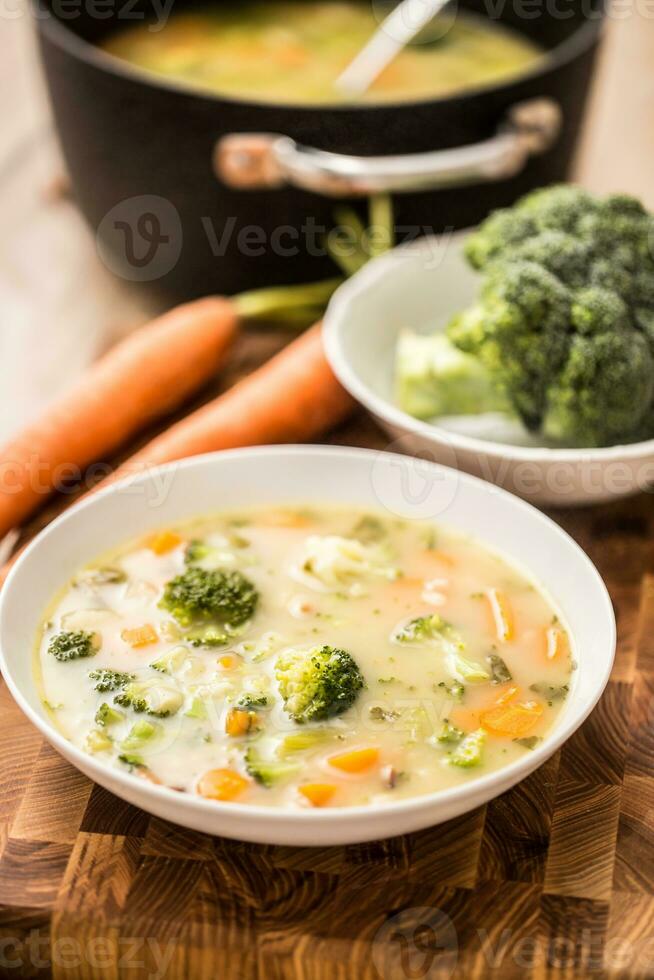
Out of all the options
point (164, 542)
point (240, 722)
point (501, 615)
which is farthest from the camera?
point (164, 542)

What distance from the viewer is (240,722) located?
2.14m

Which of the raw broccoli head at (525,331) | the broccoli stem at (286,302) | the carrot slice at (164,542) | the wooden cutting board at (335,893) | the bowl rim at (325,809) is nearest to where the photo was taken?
the bowl rim at (325,809)

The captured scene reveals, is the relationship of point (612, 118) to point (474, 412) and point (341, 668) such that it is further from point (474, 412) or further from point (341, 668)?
point (341, 668)

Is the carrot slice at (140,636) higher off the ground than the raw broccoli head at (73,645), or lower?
lower

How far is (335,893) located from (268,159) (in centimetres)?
203

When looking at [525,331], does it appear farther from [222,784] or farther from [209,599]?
[222,784]

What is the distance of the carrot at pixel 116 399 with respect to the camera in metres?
3.03

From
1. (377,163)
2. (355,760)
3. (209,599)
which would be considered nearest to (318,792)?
(355,760)

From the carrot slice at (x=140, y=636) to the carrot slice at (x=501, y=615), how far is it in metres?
0.67

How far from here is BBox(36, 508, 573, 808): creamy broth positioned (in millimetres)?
2086

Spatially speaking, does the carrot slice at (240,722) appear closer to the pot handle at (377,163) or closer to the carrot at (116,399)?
the carrot at (116,399)

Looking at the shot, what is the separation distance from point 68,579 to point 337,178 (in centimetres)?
137

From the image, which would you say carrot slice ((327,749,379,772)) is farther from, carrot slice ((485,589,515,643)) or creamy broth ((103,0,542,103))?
creamy broth ((103,0,542,103))

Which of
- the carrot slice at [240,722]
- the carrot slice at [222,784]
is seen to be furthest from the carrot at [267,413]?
the carrot slice at [222,784]
